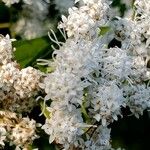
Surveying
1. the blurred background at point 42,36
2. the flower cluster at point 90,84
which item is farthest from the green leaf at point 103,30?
the blurred background at point 42,36

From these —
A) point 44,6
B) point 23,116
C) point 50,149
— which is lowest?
point 50,149

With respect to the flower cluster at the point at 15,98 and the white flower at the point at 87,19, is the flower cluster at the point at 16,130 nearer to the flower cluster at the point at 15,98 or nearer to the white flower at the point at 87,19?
the flower cluster at the point at 15,98

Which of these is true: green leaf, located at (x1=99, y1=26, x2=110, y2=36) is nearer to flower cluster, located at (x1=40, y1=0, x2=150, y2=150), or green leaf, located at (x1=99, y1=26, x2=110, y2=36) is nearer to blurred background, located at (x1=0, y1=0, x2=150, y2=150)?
flower cluster, located at (x1=40, y1=0, x2=150, y2=150)

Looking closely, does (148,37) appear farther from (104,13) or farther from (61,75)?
(61,75)

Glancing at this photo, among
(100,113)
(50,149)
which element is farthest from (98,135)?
(50,149)

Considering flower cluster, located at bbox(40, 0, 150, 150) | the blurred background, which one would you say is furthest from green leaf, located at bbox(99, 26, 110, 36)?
the blurred background

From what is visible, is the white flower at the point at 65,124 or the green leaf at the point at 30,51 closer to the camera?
the white flower at the point at 65,124

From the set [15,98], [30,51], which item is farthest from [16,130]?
[30,51]

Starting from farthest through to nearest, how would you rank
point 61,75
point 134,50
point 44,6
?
point 44,6, point 134,50, point 61,75

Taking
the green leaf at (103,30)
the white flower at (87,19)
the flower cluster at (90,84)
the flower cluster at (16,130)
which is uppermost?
the white flower at (87,19)
